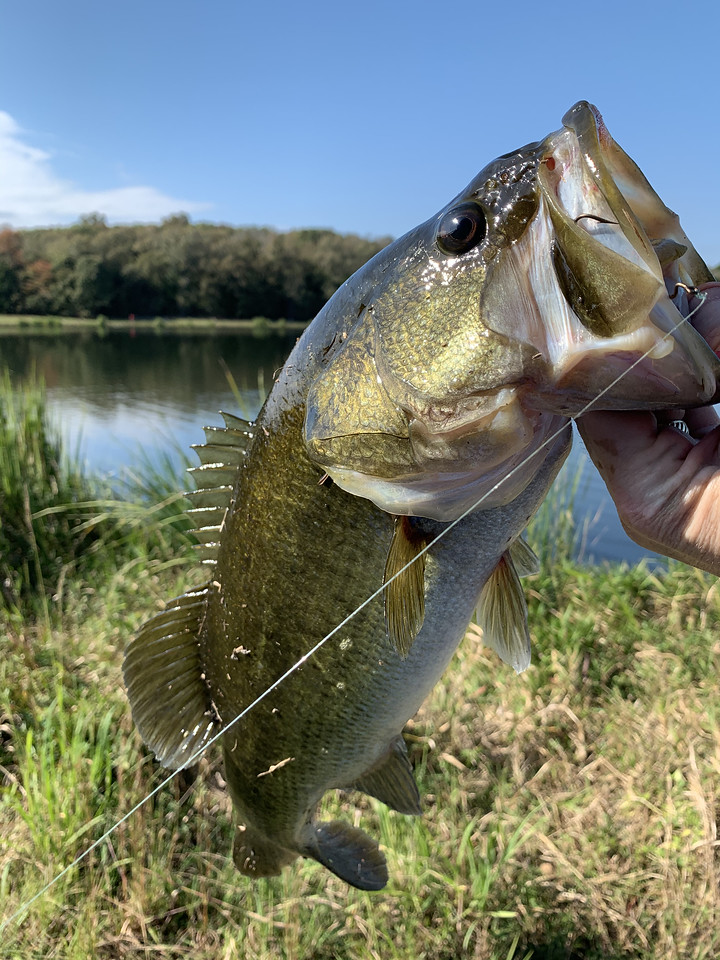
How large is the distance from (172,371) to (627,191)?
31.7 meters

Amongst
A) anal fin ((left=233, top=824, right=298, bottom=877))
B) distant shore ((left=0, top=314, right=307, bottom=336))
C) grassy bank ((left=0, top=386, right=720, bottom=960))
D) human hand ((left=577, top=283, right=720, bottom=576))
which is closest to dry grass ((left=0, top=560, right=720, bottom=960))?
grassy bank ((left=0, top=386, right=720, bottom=960))

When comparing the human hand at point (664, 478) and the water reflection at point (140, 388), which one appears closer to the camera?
the human hand at point (664, 478)

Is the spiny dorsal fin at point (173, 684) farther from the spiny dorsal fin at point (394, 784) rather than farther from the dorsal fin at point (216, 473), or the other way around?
the spiny dorsal fin at point (394, 784)

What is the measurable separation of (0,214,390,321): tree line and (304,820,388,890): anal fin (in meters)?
51.4

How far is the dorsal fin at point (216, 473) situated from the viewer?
1.93m

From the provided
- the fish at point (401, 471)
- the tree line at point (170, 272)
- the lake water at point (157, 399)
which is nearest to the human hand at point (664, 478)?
the fish at point (401, 471)

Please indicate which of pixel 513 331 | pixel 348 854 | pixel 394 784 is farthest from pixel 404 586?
pixel 348 854

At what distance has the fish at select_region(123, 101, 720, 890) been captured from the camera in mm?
1096

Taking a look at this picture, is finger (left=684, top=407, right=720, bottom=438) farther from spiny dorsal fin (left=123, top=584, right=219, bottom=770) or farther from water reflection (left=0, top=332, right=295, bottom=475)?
spiny dorsal fin (left=123, top=584, right=219, bottom=770)

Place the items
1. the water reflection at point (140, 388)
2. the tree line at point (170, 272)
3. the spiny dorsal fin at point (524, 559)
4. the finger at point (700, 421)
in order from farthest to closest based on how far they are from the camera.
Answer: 1. the tree line at point (170, 272)
2. the water reflection at point (140, 388)
3. the spiny dorsal fin at point (524, 559)
4. the finger at point (700, 421)

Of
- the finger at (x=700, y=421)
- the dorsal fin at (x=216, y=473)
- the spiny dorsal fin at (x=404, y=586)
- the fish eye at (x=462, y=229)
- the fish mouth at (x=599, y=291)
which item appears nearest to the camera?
the fish mouth at (x=599, y=291)

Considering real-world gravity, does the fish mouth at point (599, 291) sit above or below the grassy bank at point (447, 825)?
above

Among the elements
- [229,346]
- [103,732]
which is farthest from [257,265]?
[103,732]

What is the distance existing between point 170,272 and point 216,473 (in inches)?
2436
